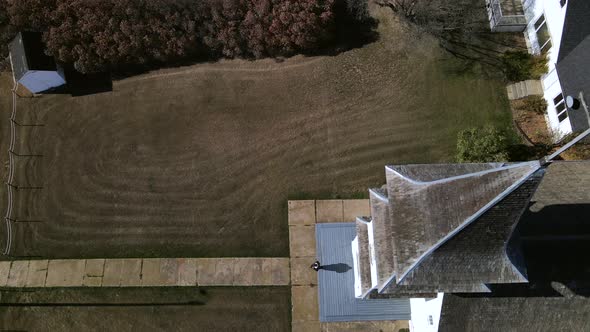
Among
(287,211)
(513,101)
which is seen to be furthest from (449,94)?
(287,211)

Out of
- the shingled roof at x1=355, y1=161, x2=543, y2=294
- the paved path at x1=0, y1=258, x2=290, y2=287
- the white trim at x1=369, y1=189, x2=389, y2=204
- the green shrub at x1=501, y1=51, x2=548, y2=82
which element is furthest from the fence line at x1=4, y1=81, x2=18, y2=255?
the green shrub at x1=501, y1=51, x2=548, y2=82

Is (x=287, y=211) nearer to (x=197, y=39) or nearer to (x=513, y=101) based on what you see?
(x=197, y=39)

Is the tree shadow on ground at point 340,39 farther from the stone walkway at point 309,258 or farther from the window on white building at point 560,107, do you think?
the window on white building at point 560,107

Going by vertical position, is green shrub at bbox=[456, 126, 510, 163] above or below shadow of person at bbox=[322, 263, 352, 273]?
above

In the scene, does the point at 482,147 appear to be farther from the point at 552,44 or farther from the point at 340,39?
the point at 340,39

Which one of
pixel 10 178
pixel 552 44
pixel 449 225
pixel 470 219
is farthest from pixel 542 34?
pixel 10 178

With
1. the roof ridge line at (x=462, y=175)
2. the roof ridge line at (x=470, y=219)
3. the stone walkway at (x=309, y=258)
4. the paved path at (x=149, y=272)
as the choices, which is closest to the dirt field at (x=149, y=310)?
the paved path at (x=149, y=272)

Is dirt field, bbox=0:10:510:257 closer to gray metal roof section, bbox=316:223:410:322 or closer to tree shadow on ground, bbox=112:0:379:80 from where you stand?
tree shadow on ground, bbox=112:0:379:80
